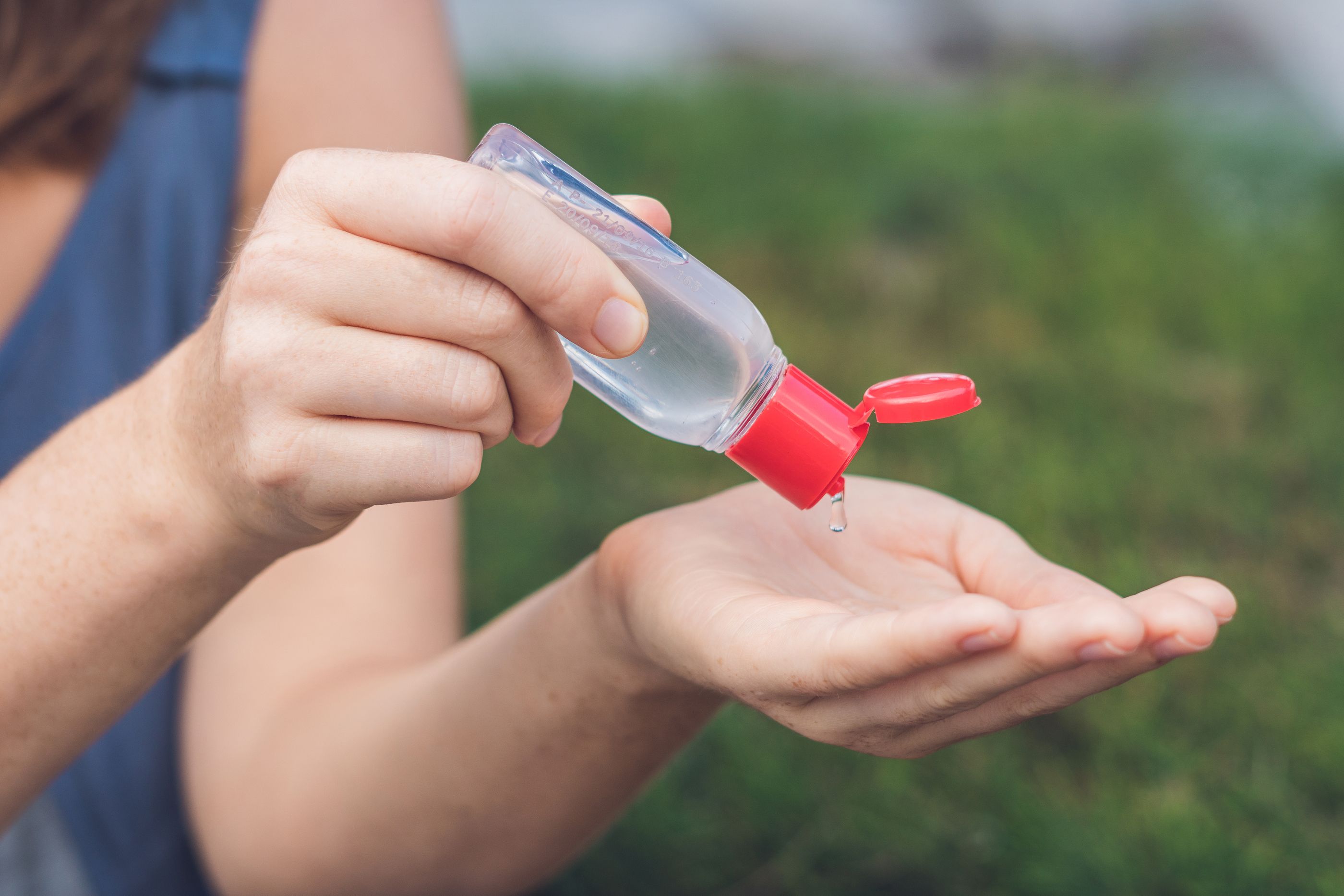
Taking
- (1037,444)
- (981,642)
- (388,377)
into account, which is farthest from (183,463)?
(1037,444)

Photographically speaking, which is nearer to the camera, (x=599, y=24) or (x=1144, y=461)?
(x=1144, y=461)

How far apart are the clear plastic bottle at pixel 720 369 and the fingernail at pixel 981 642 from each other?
1.12 feet

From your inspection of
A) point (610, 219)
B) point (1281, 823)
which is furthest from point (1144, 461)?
point (610, 219)

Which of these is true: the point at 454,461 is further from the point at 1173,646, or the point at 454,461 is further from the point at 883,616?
the point at 1173,646

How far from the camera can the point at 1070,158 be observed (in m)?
4.19

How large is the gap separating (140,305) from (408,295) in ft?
3.38

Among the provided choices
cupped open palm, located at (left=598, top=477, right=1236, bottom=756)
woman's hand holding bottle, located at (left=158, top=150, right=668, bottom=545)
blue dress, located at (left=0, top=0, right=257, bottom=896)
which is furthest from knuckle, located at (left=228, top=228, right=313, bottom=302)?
blue dress, located at (left=0, top=0, right=257, bottom=896)

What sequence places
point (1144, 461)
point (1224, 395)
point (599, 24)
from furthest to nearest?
point (599, 24), point (1224, 395), point (1144, 461)

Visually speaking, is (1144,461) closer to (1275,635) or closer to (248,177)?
(1275,635)

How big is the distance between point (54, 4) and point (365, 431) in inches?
44.9

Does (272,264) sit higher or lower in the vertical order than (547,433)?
higher

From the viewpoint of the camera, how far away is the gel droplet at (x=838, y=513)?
1.18m

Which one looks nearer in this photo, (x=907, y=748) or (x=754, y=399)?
(x=907, y=748)

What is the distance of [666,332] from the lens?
3.86ft
